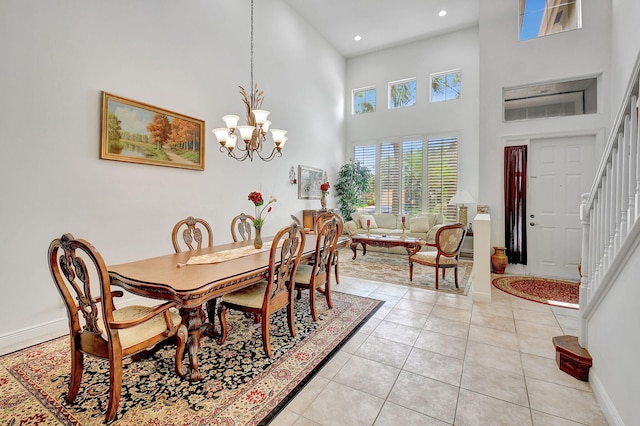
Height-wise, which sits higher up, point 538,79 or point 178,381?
point 538,79

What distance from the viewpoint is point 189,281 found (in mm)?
1834

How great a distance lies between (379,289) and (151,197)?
125 inches

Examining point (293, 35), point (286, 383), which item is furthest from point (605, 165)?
point (293, 35)

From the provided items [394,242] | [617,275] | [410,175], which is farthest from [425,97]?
Answer: [617,275]

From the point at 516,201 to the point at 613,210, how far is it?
353 cm

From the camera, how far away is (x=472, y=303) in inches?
139

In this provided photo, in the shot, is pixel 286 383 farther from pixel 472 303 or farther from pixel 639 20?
pixel 639 20

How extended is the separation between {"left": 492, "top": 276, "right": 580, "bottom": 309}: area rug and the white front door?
1.33 ft

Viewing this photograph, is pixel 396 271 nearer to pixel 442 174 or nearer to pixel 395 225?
pixel 395 225

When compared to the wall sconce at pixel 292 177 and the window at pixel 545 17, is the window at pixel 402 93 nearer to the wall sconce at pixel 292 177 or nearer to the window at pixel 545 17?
the window at pixel 545 17

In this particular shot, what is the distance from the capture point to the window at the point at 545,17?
4.73 meters

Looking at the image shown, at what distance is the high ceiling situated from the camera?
5785 mm

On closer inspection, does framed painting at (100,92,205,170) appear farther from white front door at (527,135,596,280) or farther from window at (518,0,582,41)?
window at (518,0,582,41)

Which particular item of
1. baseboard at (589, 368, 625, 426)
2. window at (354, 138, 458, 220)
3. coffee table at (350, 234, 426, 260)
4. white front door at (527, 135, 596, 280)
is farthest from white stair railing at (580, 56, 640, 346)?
window at (354, 138, 458, 220)
